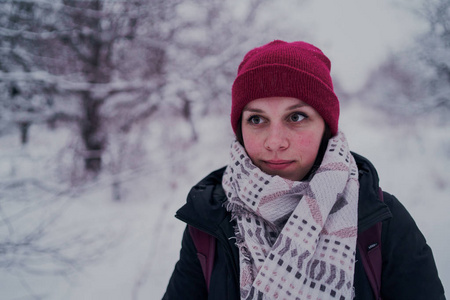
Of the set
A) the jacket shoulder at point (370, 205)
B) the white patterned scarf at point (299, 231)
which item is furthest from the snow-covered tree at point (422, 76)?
the white patterned scarf at point (299, 231)

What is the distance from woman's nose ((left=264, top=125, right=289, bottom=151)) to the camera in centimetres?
93

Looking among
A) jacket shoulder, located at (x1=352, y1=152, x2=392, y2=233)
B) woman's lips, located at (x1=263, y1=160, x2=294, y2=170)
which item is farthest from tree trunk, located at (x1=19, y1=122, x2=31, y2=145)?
jacket shoulder, located at (x1=352, y1=152, x2=392, y2=233)

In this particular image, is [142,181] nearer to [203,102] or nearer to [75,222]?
[75,222]

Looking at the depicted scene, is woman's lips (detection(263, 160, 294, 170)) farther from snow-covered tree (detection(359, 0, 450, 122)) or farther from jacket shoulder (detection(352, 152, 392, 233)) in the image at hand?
snow-covered tree (detection(359, 0, 450, 122))

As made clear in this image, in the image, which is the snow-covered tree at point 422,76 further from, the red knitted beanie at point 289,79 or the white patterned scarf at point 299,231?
the white patterned scarf at point 299,231

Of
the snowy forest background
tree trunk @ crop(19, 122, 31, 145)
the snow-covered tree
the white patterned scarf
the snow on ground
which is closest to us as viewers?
the white patterned scarf

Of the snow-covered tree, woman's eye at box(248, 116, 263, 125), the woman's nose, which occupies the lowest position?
the woman's nose

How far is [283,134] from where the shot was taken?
942mm

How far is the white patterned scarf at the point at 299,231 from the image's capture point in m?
0.84

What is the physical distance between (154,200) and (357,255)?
298 cm

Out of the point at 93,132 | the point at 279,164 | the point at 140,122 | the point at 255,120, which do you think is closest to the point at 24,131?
the point at 93,132

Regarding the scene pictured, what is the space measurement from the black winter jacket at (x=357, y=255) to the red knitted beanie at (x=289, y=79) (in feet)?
Result: 1.29

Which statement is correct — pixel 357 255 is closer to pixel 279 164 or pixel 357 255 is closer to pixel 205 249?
pixel 279 164

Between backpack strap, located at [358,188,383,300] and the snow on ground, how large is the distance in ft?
6.23
